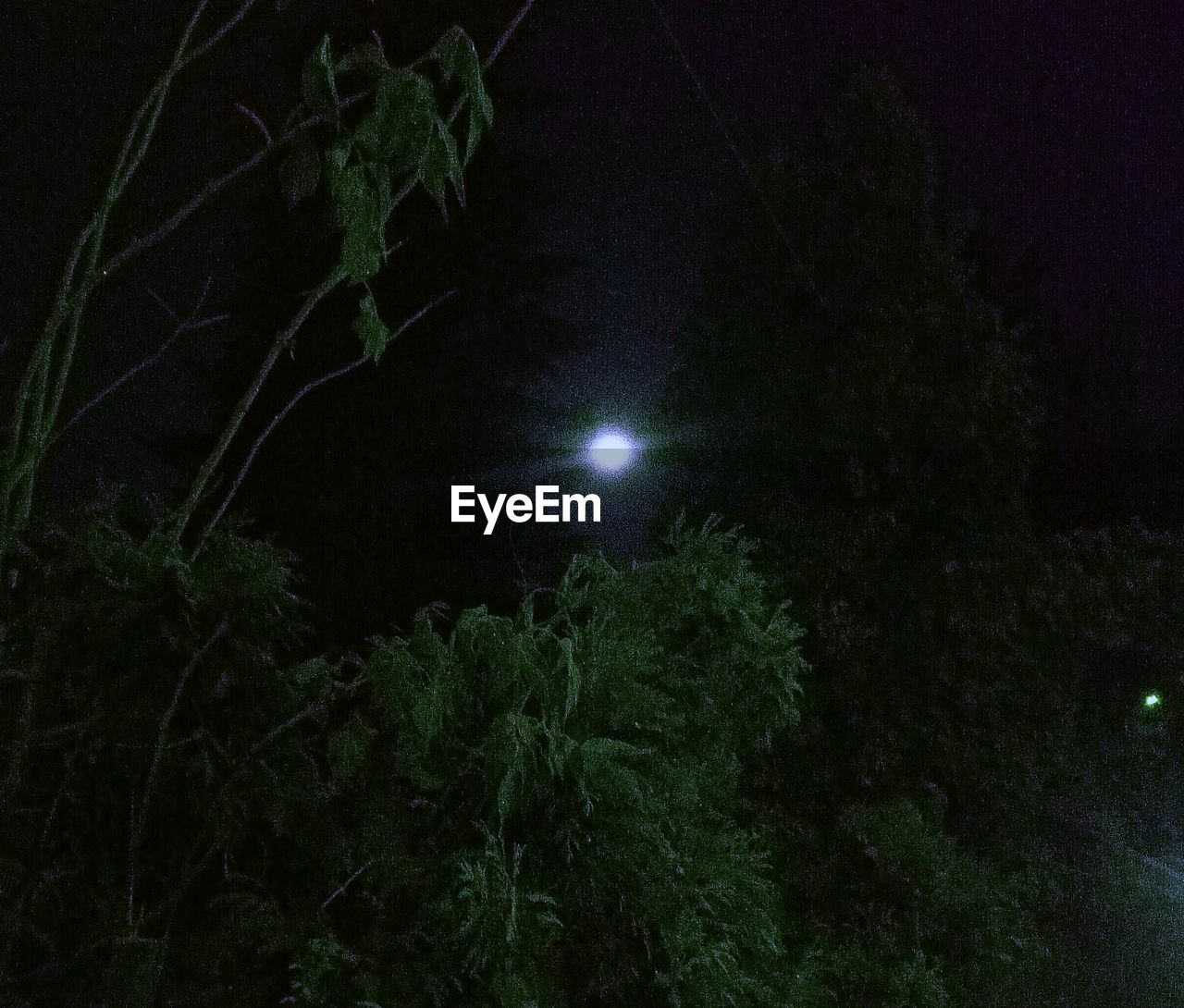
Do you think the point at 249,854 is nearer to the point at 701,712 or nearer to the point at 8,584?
the point at 8,584

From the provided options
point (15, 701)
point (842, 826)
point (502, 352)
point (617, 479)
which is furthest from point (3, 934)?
point (842, 826)

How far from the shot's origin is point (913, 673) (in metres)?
8.34

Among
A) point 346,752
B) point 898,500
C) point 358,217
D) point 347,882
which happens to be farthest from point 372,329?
point 898,500

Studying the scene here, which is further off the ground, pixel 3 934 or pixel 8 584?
pixel 8 584

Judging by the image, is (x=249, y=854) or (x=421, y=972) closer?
(x=249, y=854)

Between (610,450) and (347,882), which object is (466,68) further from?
(610,450)

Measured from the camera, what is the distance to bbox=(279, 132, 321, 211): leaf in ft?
4.20

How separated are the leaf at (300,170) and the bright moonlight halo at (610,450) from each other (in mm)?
5057

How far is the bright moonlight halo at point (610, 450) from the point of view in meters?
6.41

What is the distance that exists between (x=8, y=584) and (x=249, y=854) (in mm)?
1156

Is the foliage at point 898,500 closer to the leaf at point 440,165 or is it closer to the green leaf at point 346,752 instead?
the green leaf at point 346,752

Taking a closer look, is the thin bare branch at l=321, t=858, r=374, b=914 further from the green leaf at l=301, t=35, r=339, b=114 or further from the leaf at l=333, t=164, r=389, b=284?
the green leaf at l=301, t=35, r=339, b=114

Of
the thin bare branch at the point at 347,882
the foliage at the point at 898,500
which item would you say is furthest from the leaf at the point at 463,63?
the foliage at the point at 898,500

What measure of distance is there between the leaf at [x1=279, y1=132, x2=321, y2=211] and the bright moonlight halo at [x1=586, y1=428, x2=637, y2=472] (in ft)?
16.6
